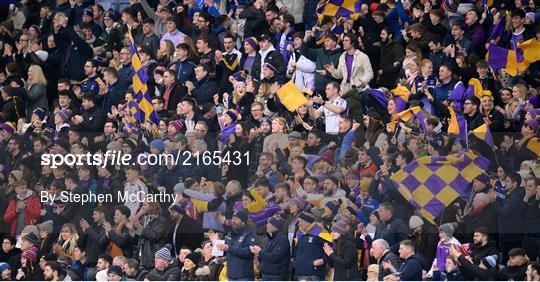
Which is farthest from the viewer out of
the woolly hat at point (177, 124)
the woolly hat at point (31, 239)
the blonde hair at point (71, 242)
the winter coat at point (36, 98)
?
the winter coat at point (36, 98)

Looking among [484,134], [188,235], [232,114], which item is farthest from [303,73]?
[188,235]

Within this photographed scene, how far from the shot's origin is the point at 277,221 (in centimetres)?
2192

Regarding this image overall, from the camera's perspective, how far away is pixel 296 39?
26062 mm

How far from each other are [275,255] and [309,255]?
407mm

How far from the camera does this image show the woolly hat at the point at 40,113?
88.0 ft

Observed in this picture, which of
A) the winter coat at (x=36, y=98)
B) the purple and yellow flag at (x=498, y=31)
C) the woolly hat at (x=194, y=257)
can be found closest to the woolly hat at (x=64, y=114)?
the winter coat at (x=36, y=98)

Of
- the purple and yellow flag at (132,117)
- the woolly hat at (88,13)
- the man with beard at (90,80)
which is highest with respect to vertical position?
the purple and yellow flag at (132,117)

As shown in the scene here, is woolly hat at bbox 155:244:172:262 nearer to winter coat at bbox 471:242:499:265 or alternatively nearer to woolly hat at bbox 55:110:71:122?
winter coat at bbox 471:242:499:265

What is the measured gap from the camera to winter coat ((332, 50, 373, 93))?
25359 mm

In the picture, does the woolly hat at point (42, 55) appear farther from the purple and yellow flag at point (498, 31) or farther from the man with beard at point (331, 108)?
the purple and yellow flag at point (498, 31)

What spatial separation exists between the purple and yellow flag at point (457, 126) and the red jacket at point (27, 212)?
5.32 meters

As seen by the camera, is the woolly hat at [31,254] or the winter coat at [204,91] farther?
the winter coat at [204,91]

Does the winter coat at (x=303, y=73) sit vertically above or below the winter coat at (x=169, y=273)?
below

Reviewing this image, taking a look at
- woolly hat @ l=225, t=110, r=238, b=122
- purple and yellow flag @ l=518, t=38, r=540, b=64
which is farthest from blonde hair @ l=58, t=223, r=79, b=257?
purple and yellow flag @ l=518, t=38, r=540, b=64
